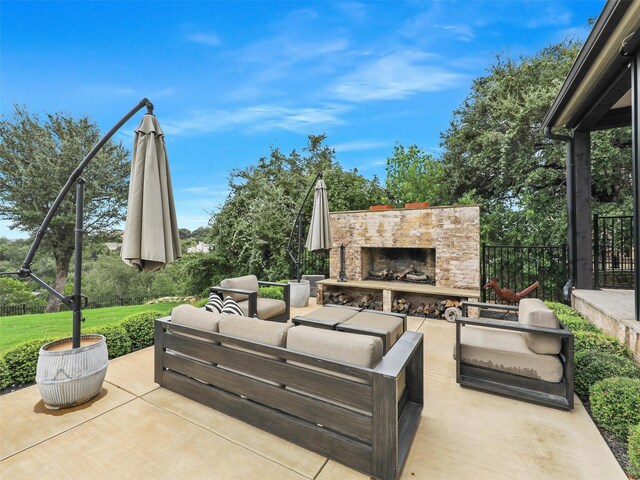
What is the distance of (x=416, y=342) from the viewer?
2279 mm

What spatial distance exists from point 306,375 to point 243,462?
70cm

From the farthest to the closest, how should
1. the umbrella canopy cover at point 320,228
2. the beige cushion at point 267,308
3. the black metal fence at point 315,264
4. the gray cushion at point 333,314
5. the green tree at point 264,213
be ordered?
the green tree at point 264,213
the black metal fence at point 315,264
the umbrella canopy cover at point 320,228
the beige cushion at point 267,308
the gray cushion at point 333,314

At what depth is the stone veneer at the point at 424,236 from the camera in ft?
17.6

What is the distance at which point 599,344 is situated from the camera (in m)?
2.92

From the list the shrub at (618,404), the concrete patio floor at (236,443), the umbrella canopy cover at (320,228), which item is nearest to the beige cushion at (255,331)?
the concrete patio floor at (236,443)

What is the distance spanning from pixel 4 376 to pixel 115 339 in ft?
3.15

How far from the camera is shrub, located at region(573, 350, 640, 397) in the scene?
7.98 feet

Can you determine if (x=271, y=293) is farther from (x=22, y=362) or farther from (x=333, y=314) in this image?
(x=22, y=362)

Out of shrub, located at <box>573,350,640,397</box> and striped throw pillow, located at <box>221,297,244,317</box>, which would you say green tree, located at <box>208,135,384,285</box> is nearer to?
striped throw pillow, located at <box>221,297,244,317</box>

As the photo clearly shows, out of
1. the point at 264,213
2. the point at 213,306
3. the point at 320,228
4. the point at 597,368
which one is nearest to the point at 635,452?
the point at 597,368

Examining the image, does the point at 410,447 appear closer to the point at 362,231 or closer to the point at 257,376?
the point at 257,376

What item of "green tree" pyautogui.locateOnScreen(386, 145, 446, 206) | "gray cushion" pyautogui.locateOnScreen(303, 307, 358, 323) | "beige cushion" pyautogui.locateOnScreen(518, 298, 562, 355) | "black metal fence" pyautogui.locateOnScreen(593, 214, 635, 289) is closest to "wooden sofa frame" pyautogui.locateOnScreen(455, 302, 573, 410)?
"beige cushion" pyautogui.locateOnScreen(518, 298, 562, 355)

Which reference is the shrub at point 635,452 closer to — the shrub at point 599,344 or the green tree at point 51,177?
the shrub at point 599,344

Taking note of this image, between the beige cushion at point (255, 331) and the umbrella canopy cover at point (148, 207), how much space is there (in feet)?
2.85
